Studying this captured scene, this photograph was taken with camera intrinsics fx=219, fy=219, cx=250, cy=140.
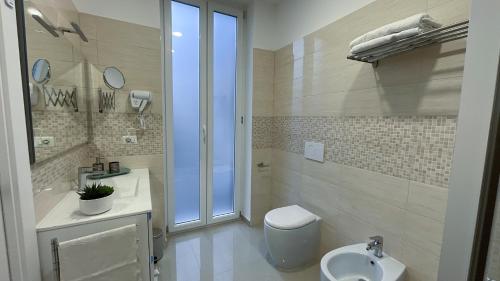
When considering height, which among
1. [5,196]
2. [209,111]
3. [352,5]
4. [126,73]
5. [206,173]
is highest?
[352,5]

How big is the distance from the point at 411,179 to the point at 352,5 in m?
1.28

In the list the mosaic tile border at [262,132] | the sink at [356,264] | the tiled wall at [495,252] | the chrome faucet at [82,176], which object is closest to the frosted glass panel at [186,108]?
the mosaic tile border at [262,132]

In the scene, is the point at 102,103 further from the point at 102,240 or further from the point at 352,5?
the point at 352,5

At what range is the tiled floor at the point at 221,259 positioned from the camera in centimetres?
184

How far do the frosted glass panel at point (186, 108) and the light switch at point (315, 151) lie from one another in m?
1.21

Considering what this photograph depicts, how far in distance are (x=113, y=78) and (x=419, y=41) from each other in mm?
2181

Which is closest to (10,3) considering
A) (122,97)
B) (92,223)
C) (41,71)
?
(41,71)

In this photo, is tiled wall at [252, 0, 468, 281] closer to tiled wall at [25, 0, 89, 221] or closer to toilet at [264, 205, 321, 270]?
toilet at [264, 205, 321, 270]

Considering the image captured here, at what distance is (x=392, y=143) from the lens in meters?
1.38

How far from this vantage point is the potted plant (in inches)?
43.0

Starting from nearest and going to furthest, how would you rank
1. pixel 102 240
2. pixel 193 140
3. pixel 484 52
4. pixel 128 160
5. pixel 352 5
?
pixel 484 52, pixel 102 240, pixel 352 5, pixel 128 160, pixel 193 140

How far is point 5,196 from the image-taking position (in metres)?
0.81

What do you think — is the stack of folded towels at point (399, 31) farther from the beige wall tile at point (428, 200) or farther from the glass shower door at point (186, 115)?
the glass shower door at point (186, 115)

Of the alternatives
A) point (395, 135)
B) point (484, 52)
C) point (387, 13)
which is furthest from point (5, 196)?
point (387, 13)
